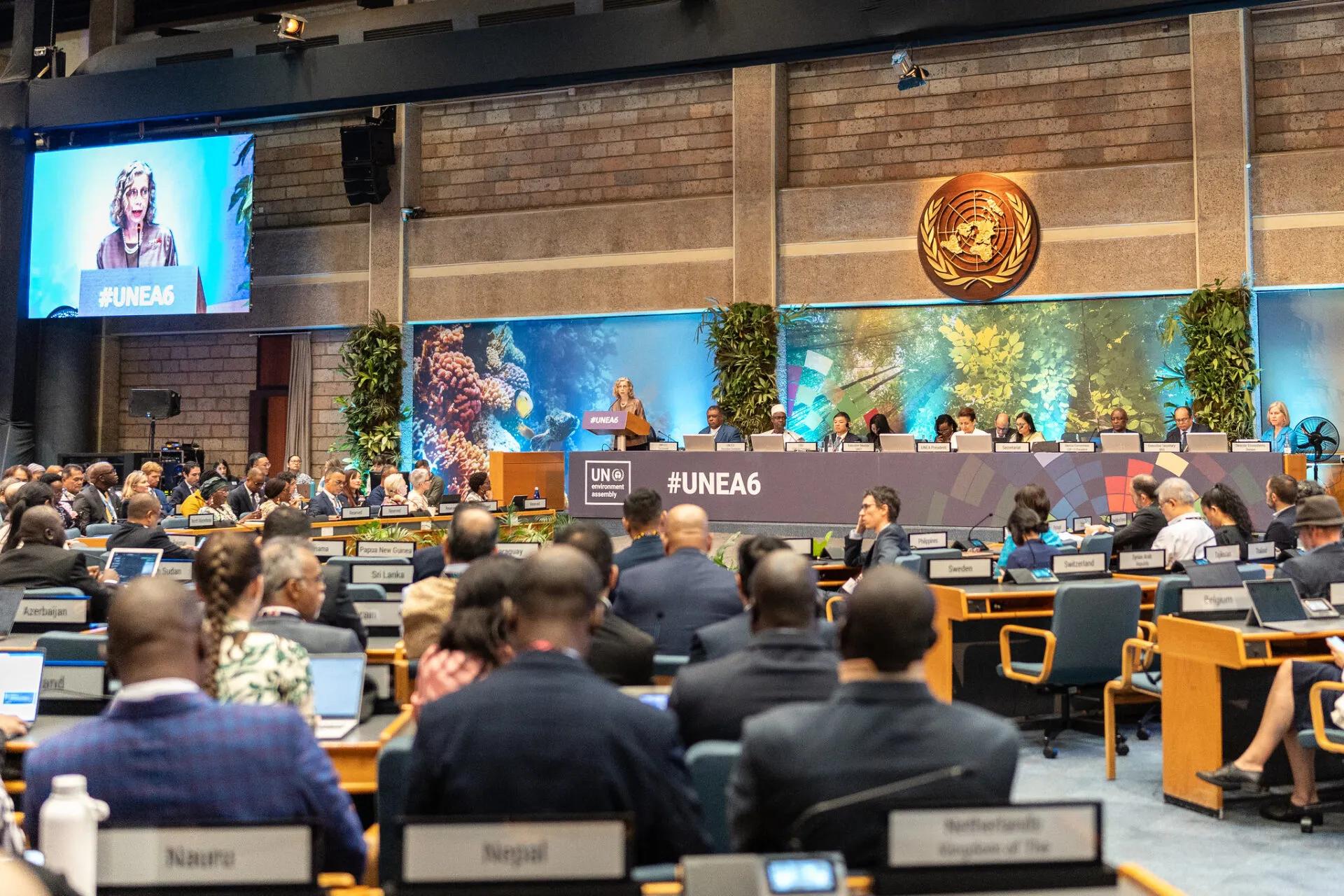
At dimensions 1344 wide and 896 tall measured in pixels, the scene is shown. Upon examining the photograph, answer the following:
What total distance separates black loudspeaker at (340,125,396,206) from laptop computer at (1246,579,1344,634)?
13.3 m

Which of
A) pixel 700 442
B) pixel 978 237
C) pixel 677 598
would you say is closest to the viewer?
pixel 677 598

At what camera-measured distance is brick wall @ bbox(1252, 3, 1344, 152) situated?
12.8m

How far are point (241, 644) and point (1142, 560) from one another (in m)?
5.47

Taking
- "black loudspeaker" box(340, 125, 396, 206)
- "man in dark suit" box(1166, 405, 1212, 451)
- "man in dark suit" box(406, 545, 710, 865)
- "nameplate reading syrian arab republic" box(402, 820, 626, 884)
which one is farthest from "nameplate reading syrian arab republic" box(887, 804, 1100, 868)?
"black loudspeaker" box(340, 125, 396, 206)

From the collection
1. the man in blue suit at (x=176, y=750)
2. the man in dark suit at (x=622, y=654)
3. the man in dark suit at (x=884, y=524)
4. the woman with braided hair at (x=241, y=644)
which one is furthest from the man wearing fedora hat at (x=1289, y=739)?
the man in blue suit at (x=176, y=750)

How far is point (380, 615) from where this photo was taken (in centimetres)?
520

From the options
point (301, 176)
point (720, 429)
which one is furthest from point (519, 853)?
point (301, 176)

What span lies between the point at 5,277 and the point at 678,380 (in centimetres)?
839

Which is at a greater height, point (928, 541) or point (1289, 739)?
point (928, 541)

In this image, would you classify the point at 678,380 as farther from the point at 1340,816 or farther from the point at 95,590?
the point at 1340,816

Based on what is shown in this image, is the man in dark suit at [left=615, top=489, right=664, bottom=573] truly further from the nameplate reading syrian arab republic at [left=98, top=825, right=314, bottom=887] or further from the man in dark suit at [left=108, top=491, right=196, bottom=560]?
the nameplate reading syrian arab republic at [left=98, top=825, right=314, bottom=887]

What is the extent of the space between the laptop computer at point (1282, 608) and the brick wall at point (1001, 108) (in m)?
9.37

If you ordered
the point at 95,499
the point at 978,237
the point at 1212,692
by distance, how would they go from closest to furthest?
the point at 1212,692 < the point at 95,499 < the point at 978,237

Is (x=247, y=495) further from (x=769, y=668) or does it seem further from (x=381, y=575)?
(x=769, y=668)
